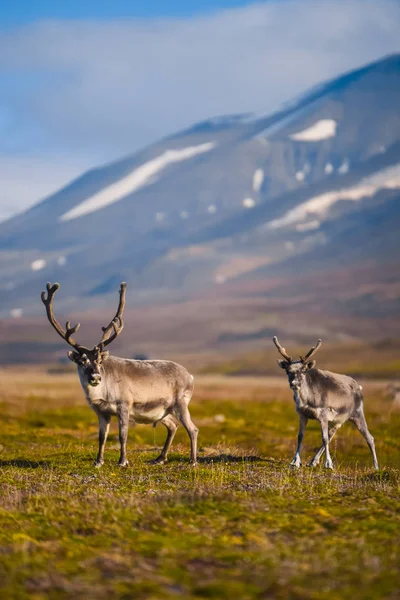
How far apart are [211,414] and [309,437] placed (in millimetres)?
15814

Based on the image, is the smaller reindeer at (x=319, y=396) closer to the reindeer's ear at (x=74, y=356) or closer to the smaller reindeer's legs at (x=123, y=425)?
the smaller reindeer's legs at (x=123, y=425)

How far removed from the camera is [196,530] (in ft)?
48.8

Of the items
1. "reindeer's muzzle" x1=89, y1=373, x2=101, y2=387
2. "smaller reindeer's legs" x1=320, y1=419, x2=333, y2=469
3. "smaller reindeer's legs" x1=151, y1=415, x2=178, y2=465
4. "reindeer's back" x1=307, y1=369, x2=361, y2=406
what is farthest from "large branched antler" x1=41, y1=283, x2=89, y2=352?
"smaller reindeer's legs" x1=320, y1=419, x2=333, y2=469

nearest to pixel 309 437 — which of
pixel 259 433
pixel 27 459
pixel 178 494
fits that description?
pixel 259 433

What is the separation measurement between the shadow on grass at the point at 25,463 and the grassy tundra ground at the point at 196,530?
47 millimetres

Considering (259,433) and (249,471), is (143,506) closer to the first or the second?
(249,471)

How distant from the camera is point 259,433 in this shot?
4462cm

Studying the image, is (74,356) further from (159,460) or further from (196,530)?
(196,530)

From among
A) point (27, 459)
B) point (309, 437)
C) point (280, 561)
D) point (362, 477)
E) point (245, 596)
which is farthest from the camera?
point (309, 437)

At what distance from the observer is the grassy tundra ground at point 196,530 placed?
472 inches

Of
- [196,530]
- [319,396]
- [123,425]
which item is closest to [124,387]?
[123,425]

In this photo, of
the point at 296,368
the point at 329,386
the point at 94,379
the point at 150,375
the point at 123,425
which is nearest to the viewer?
the point at 94,379

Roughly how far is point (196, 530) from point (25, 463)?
10521mm

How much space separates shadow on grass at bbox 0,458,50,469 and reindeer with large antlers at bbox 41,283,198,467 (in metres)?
1.42
